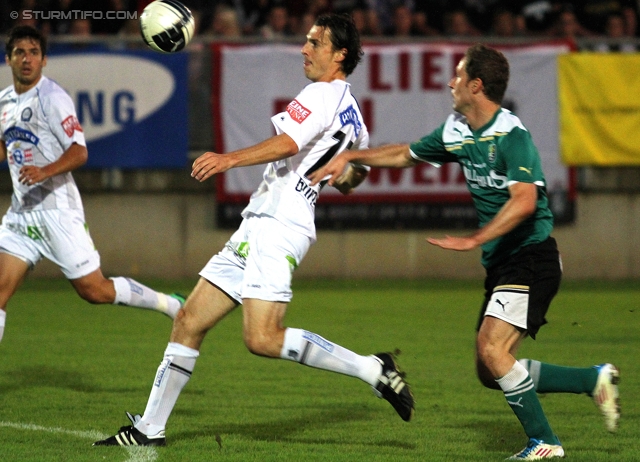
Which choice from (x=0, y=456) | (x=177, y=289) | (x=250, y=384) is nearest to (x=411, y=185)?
(x=177, y=289)

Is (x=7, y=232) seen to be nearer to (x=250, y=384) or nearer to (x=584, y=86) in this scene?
(x=250, y=384)

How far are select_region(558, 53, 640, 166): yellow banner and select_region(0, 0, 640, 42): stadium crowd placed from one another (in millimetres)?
705

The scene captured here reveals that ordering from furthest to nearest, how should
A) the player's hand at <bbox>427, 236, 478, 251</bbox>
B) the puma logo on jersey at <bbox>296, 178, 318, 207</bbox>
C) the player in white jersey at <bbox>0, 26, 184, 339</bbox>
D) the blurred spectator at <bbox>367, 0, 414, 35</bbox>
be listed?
the blurred spectator at <bbox>367, 0, 414, 35</bbox>
the player in white jersey at <bbox>0, 26, 184, 339</bbox>
the puma logo on jersey at <bbox>296, 178, 318, 207</bbox>
the player's hand at <bbox>427, 236, 478, 251</bbox>

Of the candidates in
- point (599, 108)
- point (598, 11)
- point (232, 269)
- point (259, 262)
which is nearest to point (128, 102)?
point (599, 108)

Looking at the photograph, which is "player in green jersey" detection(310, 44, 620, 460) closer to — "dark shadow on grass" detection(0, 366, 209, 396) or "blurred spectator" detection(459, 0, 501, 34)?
"dark shadow on grass" detection(0, 366, 209, 396)

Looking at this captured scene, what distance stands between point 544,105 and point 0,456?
10024mm

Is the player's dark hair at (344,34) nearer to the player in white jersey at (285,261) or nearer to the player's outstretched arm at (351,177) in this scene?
the player in white jersey at (285,261)

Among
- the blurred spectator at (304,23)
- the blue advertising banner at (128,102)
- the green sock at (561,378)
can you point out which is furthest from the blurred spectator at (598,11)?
the green sock at (561,378)

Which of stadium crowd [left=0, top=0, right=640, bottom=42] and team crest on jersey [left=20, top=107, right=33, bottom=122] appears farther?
stadium crowd [left=0, top=0, right=640, bottom=42]

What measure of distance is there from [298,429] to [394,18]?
956cm

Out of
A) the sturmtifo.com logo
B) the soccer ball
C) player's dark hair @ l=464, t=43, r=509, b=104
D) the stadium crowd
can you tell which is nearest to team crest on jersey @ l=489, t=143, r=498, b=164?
player's dark hair @ l=464, t=43, r=509, b=104

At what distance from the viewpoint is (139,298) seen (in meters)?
7.95

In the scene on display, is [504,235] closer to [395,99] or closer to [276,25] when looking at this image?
[395,99]

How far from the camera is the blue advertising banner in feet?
45.2
